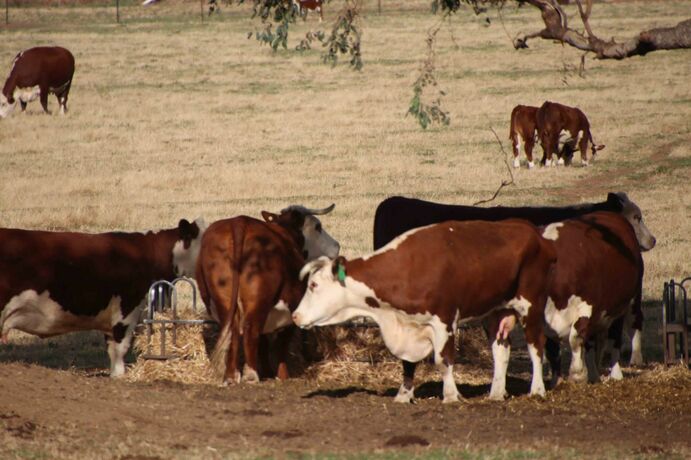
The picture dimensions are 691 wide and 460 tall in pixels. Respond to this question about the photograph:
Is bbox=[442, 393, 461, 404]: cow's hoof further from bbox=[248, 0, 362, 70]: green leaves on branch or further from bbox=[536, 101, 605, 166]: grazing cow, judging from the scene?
bbox=[536, 101, 605, 166]: grazing cow

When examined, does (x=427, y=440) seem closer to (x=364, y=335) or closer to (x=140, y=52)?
(x=364, y=335)

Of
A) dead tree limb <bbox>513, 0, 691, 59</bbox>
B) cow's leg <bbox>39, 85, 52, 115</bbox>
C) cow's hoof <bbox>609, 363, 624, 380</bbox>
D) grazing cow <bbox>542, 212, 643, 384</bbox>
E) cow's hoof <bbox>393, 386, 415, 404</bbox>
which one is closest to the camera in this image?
cow's hoof <bbox>393, 386, 415, 404</bbox>

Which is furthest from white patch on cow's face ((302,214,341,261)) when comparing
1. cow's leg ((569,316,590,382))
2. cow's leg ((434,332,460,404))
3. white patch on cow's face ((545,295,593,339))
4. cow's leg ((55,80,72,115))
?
cow's leg ((55,80,72,115))

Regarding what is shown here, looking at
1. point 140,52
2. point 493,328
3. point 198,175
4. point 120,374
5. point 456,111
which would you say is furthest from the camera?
point 140,52

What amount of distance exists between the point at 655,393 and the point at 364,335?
3526 mm

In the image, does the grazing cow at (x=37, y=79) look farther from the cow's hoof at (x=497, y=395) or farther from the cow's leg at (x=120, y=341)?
the cow's hoof at (x=497, y=395)

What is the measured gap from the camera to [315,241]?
14039 millimetres

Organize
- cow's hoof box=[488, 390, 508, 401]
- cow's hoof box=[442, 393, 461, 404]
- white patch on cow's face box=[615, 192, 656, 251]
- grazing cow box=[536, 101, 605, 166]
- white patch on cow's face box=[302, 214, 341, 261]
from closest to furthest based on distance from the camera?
cow's hoof box=[442, 393, 461, 404] < cow's hoof box=[488, 390, 508, 401] < white patch on cow's face box=[302, 214, 341, 261] < white patch on cow's face box=[615, 192, 656, 251] < grazing cow box=[536, 101, 605, 166]

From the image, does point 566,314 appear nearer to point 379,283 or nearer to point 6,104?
point 379,283

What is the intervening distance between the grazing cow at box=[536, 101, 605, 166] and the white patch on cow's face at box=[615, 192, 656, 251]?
15660 millimetres

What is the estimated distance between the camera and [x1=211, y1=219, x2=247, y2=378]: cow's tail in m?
11.8

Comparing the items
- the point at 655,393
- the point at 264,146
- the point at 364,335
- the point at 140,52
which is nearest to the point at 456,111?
the point at 264,146

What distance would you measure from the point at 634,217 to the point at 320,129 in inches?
823

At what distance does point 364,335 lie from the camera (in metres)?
13.6
